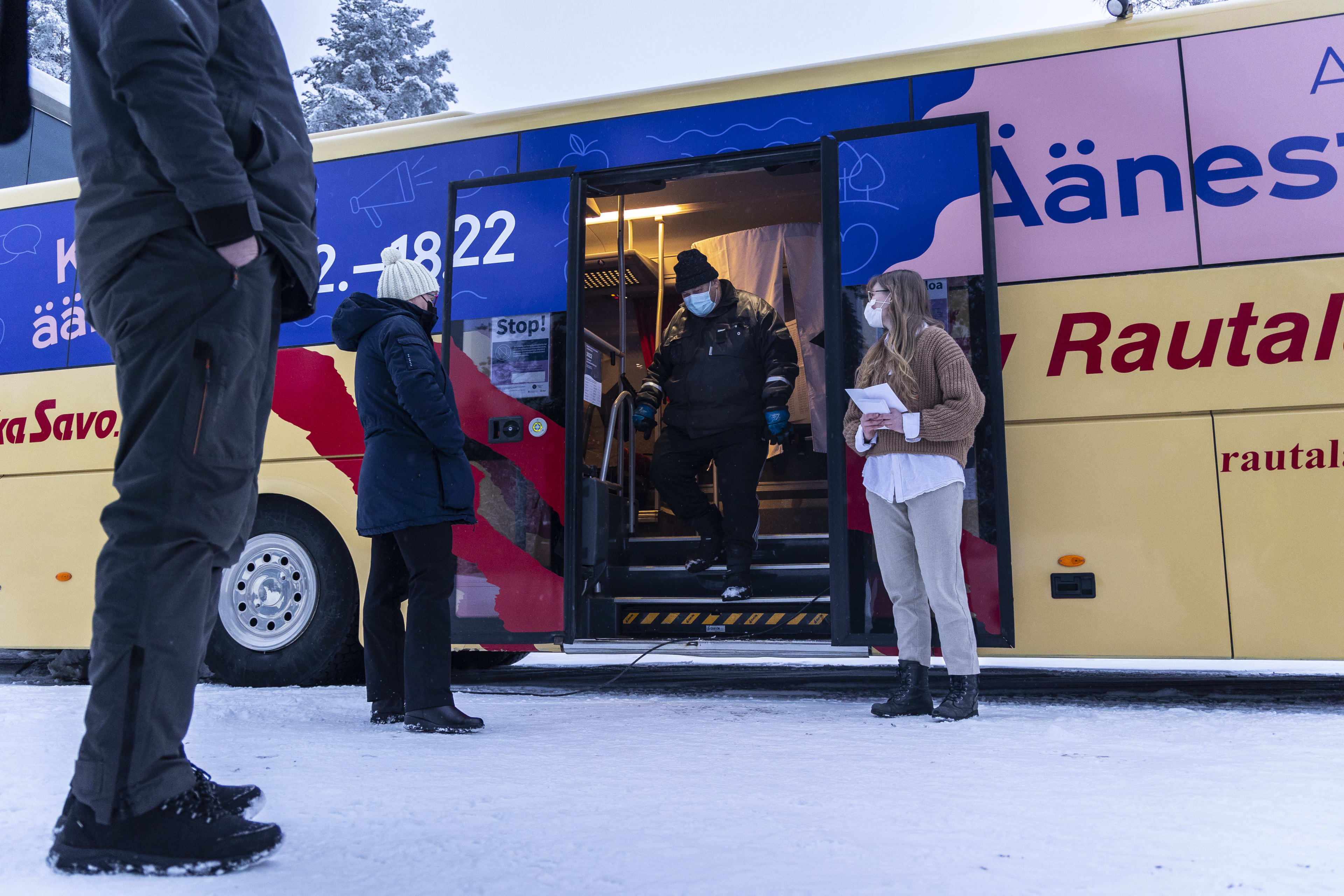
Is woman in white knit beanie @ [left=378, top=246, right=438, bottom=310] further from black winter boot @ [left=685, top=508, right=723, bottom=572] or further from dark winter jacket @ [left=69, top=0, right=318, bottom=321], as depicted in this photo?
black winter boot @ [left=685, top=508, right=723, bottom=572]

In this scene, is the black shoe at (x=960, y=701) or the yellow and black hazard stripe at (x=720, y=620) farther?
the yellow and black hazard stripe at (x=720, y=620)

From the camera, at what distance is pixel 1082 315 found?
4.04 m

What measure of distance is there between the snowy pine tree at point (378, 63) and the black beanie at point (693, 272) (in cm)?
1863

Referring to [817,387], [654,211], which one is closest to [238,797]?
[817,387]

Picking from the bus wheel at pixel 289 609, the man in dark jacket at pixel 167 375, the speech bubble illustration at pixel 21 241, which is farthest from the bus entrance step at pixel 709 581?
the speech bubble illustration at pixel 21 241

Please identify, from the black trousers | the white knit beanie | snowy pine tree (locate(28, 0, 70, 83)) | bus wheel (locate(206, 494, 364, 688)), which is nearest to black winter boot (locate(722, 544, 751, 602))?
the black trousers

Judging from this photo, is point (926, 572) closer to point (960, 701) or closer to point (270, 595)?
point (960, 701)

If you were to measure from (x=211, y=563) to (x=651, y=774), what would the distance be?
134cm

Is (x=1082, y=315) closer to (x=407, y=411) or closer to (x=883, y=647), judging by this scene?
(x=883, y=647)

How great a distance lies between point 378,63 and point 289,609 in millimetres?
21078

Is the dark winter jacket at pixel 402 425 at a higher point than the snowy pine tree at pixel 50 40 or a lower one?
lower

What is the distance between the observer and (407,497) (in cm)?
343

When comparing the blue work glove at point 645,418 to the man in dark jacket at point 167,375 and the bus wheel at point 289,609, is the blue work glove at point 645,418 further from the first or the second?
the man in dark jacket at point 167,375

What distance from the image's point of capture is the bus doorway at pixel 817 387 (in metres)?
4.05
